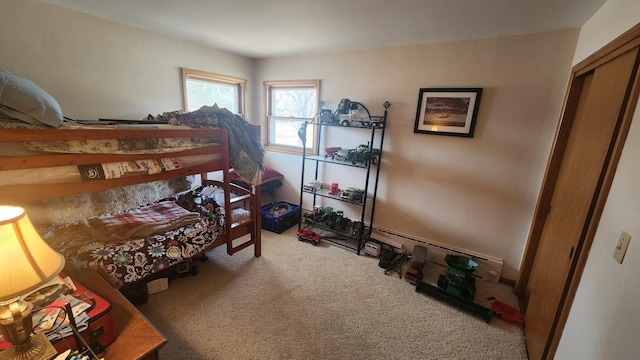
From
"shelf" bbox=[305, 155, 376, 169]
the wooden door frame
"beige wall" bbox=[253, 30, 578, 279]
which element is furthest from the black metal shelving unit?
the wooden door frame

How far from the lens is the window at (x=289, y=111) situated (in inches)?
137

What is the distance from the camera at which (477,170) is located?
2.49m

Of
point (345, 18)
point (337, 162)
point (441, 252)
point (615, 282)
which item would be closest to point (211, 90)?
point (337, 162)

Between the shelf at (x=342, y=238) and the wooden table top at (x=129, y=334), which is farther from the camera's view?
the shelf at (x=342, y=238)

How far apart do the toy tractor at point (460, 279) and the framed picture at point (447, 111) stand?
→ 1.28 meters

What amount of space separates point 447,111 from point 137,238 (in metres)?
3.02

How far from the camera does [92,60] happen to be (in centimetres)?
231

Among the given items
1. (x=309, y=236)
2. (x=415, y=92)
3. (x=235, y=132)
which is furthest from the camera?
(x=309, y=236)

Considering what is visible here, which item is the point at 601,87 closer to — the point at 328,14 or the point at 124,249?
the point at 328,14

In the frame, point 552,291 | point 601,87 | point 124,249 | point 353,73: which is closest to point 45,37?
point 124,249

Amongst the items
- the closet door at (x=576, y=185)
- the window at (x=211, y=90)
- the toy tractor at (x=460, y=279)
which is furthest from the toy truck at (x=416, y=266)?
the window at (x=211, y=90)

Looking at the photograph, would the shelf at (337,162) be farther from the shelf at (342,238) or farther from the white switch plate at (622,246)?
the white switch plate at (622,246)

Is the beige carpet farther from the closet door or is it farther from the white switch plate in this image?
the white switch plate

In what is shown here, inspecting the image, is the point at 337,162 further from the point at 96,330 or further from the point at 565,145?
the point at 96,330
